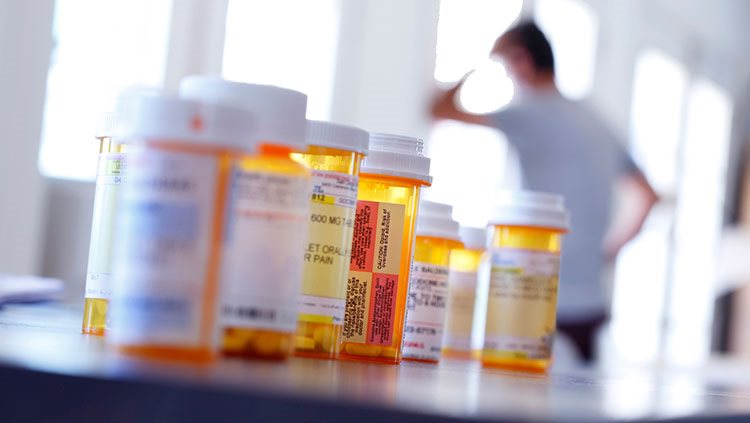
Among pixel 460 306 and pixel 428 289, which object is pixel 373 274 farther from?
pixel 460 306

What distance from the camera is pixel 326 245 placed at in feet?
2.61

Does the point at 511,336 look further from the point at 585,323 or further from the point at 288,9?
the point at 288,9

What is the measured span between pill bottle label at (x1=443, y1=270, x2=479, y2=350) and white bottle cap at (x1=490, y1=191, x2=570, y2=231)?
0.20m

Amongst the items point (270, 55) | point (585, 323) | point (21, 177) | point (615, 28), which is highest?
point (615, 28)

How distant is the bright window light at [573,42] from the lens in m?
4.34

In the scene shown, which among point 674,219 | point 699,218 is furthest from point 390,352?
point 699,218

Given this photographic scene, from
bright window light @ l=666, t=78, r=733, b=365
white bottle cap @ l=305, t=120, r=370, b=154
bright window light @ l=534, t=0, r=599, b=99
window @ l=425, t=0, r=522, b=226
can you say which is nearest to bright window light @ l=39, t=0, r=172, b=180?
window @ l=425, t=0, r=522, b=226

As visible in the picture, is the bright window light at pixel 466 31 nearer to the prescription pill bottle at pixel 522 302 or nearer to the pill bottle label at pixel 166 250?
the prescription pill bottle at pixel 522 302

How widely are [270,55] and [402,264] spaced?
2085mm

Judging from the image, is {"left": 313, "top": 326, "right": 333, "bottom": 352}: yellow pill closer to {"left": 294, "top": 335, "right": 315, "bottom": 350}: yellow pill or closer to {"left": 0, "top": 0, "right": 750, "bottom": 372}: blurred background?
{"left": 294, "top": 335, "right": 315, "bottom": 350}: yellow pill

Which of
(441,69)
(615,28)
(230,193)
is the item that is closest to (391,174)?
(230,193)

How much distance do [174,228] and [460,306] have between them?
2.69ft

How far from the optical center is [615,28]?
15.6ft

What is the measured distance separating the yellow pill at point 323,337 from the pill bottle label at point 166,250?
10.6 inches
